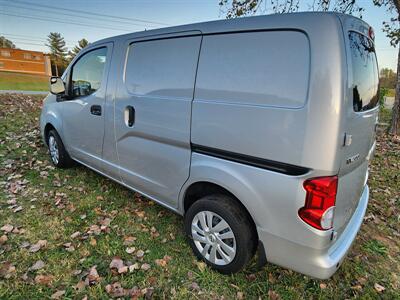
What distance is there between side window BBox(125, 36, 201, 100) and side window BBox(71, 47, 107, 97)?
57cm

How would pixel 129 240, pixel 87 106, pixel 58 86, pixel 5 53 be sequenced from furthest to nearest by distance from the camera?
1. pixel 5 53
2. pixel 58 86
3. pixel 87 106
4. pixel 129 240

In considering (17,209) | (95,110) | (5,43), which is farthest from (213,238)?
(5,43)

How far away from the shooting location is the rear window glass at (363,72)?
1.69m

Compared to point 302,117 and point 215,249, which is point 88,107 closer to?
point 215,249

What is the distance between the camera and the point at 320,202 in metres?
1.61

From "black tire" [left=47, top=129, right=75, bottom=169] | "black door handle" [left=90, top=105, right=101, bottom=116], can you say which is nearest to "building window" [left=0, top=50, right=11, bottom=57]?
"black tire" [left=47, top=129, right=75, bottom=169]

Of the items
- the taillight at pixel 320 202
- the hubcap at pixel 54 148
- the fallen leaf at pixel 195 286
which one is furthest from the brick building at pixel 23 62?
the taillight at pixel 320 202

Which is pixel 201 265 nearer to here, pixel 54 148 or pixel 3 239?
pixel 3 239

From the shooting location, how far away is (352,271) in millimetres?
2344

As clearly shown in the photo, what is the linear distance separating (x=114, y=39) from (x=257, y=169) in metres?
2.31

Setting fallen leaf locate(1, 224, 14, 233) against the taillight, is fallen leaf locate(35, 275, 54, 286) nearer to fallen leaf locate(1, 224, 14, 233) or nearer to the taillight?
fallen leaf locate(1, 224, 14, 233)

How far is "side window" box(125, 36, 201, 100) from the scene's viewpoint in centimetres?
219

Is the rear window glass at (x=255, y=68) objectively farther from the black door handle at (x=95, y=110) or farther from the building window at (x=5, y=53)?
the building window at (x=5, y=53)

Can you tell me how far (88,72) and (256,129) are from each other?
262 cm
